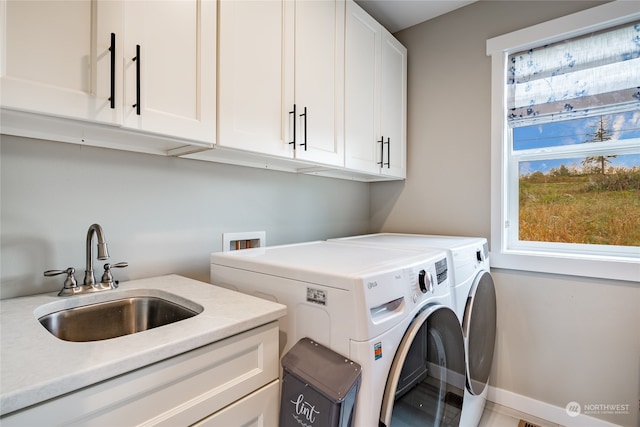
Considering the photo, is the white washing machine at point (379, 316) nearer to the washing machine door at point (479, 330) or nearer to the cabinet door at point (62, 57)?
the washing machine door at point (479, 330)

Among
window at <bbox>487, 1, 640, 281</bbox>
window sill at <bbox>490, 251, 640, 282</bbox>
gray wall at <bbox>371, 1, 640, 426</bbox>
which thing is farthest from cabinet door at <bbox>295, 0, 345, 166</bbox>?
window sill at <bbox>490, 251, 640, 282</bbox>

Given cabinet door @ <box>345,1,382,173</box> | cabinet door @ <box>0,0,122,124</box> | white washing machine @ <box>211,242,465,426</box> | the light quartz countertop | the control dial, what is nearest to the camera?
the light quartz countertop

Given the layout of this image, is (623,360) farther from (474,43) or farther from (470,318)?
(474,43)

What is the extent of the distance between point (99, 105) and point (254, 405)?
995mm

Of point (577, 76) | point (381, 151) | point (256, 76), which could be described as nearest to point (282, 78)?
point (256, 76)

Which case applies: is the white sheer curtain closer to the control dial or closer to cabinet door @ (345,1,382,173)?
cabinet door @ (345,1,382,173)

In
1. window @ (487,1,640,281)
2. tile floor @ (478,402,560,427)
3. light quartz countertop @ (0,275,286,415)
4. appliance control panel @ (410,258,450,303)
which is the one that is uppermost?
window @ (487,1,640,281)

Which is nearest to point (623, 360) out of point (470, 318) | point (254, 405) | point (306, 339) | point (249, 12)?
point (470, 318)

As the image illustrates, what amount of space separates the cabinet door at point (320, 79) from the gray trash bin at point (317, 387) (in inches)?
35.5

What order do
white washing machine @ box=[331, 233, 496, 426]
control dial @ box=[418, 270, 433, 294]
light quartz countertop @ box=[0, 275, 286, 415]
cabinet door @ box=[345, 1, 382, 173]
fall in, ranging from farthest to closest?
cabinet door @ box=[345, 1, 382, 173] < white washing machine @ box=[331, 233, 496, 426] < control dial @ box=[418, 270, 433, 294] < light quartz countertop @ box=[0, 275, 286, 415]

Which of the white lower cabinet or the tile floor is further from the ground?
the white lower cabinet

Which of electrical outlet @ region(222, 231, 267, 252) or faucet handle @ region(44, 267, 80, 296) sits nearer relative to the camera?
faucet handle @ region(44, 267, 80, 296)

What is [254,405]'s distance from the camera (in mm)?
927

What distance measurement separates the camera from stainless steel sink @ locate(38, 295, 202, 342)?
103 cm
